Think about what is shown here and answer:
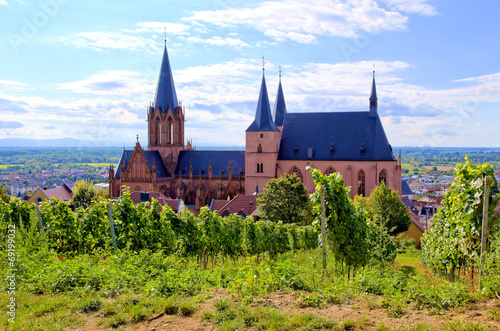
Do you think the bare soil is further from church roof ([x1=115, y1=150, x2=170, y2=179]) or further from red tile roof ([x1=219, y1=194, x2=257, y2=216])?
church roof ([x1=115, y1=150, x2=170, y2=179])

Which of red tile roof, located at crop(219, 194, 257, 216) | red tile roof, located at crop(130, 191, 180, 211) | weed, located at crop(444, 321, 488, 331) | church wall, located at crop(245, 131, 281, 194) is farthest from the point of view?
church wall, located at crop(245, 131, 281, 194)

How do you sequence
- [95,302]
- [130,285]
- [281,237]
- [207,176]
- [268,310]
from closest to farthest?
[268,310], [95,302], [130,285], [281,237], [207,176]

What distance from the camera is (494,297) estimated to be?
8.31 meters

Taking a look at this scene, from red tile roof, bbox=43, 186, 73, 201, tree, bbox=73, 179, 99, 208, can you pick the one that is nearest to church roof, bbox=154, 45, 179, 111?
tree, bbox=73, 179, 99, 208

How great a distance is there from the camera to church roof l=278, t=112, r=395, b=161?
5303 cm

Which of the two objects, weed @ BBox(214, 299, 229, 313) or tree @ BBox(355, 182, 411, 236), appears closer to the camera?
weed @ BBox(214, 299, 229, 313)

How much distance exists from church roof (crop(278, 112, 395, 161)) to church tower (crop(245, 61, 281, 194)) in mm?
2640

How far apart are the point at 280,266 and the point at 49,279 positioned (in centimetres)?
545

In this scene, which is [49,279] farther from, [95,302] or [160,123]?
[160,123]

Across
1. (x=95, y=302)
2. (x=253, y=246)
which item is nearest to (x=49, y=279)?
(x=95, y=302)

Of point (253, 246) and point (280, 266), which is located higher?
point (280, 266)

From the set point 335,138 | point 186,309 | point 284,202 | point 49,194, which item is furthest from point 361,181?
point 186,309

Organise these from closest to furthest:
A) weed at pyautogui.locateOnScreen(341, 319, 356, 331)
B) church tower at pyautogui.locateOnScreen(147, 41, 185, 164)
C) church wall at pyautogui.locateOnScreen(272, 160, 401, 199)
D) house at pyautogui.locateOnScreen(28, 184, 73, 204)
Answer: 1. weed at pyautogui.locateOnScreen(341, 319, 356, 331)
2. church wall at pyautogui.locateOnScreen(272, 160, 401, 199)
3. house at pyautogui.locateOnScreen(28, 184, 73, 204)
4. church tower at pyautogui.locateOnScreen(147, 41, 185, 164)

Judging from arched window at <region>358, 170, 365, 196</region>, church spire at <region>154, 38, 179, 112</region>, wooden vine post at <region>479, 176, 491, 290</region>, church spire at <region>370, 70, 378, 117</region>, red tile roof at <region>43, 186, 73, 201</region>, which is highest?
church spire at <region>154, 38, 179, 112</region>
